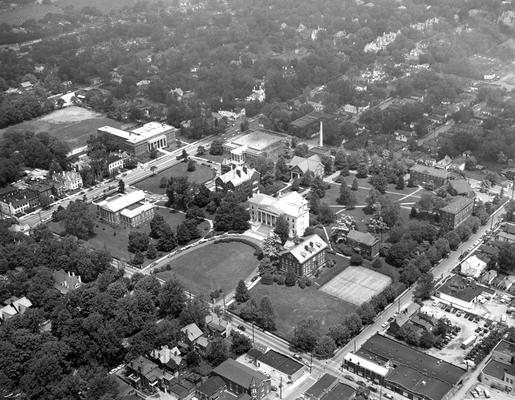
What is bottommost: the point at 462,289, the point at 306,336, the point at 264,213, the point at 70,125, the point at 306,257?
the point at 70,125

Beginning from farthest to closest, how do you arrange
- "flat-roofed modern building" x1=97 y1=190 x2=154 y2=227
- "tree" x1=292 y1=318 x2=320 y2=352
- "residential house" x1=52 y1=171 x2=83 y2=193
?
"residential house" x1=52 y1=171 x2=83 y2=193 < "flat-roofed modern building" x1=97 y1=190 x2=154 y2=227 < "tree" x1=292 y1=318 x2=320 y2=352

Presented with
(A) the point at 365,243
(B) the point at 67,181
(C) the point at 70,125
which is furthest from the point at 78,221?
(C) the point at 70,125

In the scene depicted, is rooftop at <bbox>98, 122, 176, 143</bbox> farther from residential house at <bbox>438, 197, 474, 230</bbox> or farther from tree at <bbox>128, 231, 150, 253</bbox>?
residential house at <bbox>438, 197, 474, 230</bbox>

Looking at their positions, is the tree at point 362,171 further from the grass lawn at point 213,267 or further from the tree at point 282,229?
the grass lawn at point 213,267

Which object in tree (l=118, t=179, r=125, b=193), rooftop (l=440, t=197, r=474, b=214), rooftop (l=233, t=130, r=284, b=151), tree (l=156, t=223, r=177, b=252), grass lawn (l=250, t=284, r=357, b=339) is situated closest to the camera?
grass lawn (l=250, t=284, r=357, b=339)

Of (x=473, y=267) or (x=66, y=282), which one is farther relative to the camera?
(x=473, y=267)

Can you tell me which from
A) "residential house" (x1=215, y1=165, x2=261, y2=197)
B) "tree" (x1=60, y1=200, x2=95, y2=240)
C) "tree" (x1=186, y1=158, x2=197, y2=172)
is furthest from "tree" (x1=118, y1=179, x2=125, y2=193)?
"residential house" (x1=215, y1=165, x2=261, y2=197)

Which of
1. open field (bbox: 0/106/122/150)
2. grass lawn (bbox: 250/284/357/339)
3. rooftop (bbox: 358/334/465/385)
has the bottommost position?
open field (bbox: 0/106/122/150)

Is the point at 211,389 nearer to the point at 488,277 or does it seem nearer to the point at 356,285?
the point at 356,285
